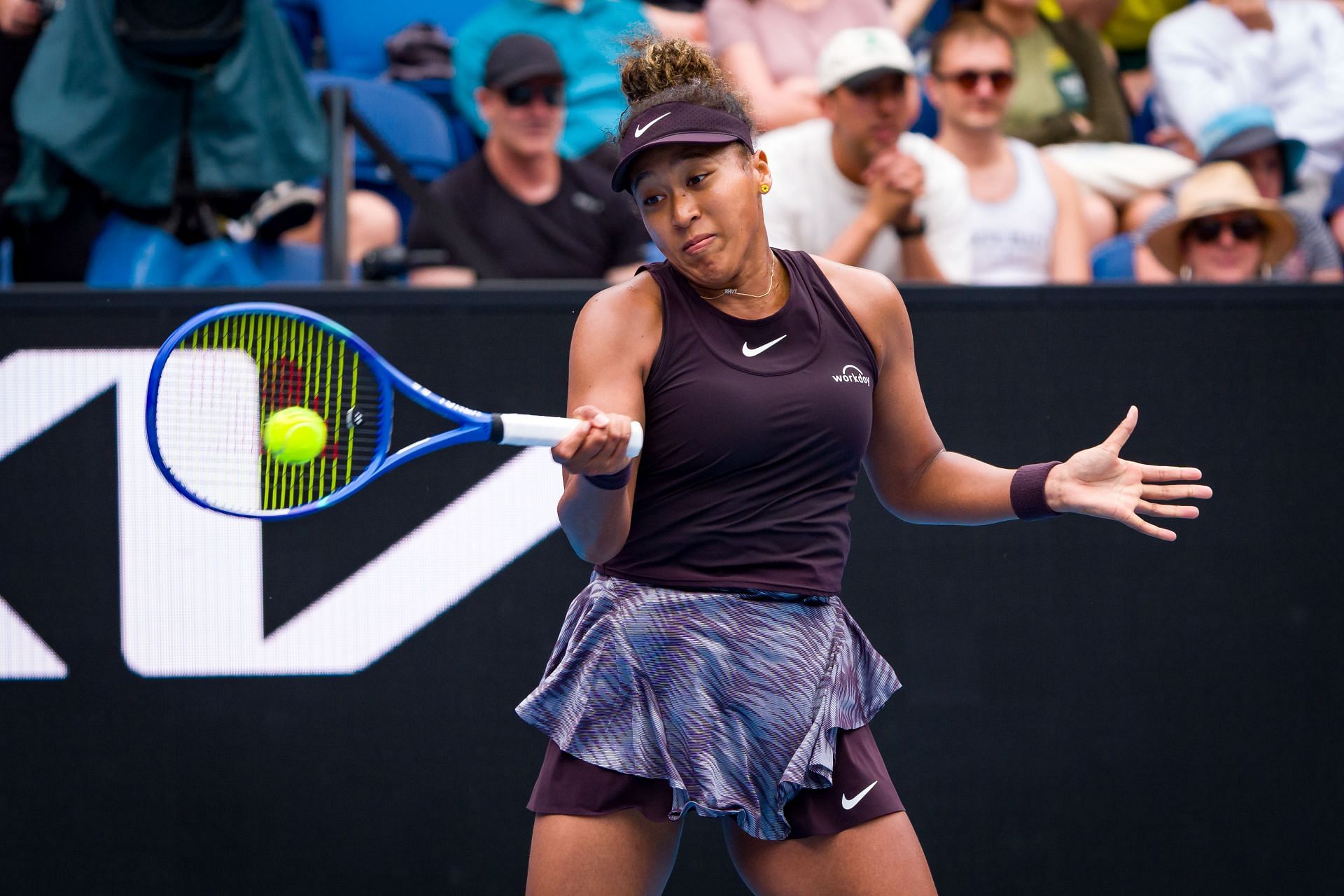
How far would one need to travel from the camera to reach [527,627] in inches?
137

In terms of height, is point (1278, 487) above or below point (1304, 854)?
above

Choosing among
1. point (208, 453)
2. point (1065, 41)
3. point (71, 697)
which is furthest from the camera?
point (1065, 41)

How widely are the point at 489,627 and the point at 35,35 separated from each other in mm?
2275

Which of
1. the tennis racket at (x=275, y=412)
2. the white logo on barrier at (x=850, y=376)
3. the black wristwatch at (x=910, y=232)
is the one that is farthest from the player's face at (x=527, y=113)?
the white logo on barrier at (x=850, y=376)

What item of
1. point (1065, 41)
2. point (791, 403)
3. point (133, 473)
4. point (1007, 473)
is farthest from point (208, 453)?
point (1065, 41)

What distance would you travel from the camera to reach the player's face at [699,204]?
2.22 m

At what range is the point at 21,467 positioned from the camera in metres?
3.45

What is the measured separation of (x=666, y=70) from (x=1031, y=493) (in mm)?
853

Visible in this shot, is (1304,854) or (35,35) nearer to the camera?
(1304,854)

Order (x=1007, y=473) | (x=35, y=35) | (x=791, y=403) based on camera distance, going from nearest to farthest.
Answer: (x=791, y=403), (x=1007, y=473), (x=35, y=35)

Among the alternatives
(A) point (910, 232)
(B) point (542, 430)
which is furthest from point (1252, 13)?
(B) point (542, 430)

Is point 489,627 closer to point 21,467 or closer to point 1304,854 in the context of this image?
point 21,467

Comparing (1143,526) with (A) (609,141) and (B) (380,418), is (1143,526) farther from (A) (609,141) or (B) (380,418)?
(A) (609,141)

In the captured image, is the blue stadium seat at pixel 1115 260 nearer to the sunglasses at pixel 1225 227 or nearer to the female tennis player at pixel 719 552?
the sunglasses at pixel 1225 227
